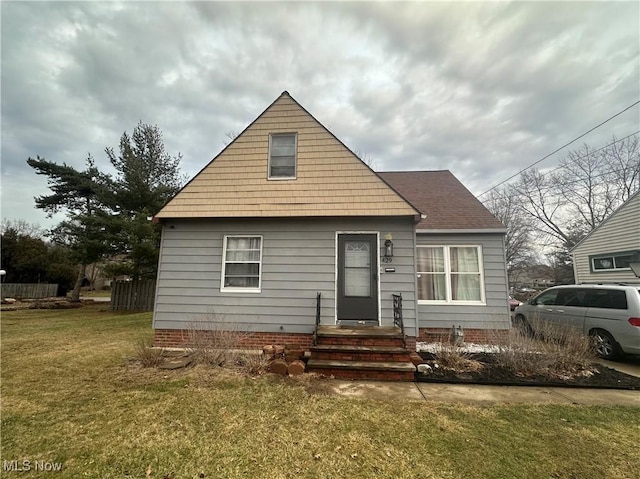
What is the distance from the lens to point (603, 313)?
6.90m

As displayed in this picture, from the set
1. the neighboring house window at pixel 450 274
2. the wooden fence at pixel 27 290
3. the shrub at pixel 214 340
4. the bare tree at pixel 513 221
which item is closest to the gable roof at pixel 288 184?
the neighboring house window at pixel 450 274

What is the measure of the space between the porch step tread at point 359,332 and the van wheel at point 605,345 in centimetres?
484

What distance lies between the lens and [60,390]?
4449 millimetres

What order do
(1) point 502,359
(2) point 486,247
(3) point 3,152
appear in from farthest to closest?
(3) point 3,152 → (2) point 486,247 → (1) point 502,359

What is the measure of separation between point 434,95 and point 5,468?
52.1ft

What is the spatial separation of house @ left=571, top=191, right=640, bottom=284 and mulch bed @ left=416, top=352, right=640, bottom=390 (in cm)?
969

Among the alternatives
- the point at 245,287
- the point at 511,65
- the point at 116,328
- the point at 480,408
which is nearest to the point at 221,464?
the point at 480,408

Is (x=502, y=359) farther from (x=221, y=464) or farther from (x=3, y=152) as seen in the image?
(x=3, y=152)

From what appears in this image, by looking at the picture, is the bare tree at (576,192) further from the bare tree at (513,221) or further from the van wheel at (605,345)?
the van wheel at (605,345)

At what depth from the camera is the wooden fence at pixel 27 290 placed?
20406 millimetres

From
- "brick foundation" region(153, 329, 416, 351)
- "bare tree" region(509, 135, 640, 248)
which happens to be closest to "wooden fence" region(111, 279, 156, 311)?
"brick foundation" region(153, 329, 416, 351)

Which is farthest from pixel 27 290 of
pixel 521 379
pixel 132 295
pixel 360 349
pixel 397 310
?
pixel 521 379

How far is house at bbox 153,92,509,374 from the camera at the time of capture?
6.70m

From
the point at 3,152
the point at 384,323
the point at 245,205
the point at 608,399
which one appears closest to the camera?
the point at 608,399
